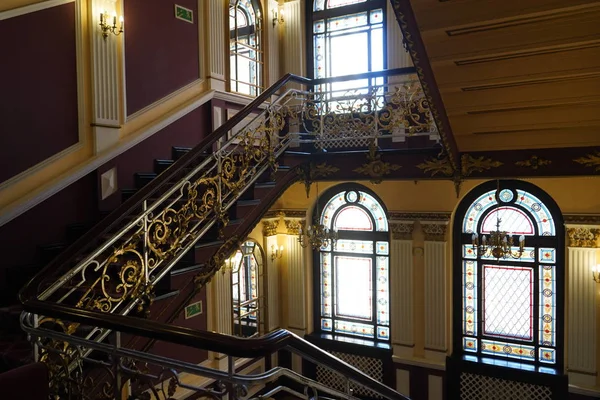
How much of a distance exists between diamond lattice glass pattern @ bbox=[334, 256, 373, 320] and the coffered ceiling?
340 centimetres

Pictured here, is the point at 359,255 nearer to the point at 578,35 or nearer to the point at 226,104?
the point at 226,104

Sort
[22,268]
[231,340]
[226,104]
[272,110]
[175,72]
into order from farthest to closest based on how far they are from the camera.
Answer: [226,104] → [175,72] → [272,110] → [22,268] → [231,340]

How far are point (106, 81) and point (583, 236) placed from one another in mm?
6127

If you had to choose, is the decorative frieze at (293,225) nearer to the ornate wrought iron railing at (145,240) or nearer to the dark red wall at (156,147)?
the dark red wall at (156,147)

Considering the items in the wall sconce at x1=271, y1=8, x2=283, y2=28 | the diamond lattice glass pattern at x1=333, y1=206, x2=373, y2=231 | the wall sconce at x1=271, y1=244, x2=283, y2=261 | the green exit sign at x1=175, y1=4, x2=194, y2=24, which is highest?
the wall sconce at x1=271, y1=8, x2=283, y2=28

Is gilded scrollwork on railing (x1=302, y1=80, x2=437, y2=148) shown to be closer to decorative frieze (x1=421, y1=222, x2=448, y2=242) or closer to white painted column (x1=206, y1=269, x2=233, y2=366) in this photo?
decorative frieze (x1=421, y1=222, x2=448, y2=242)

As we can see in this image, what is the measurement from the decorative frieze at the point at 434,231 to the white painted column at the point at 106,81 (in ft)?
14.7

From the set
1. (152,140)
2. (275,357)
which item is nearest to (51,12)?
(152,140)

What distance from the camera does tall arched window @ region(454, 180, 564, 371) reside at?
6949 mm

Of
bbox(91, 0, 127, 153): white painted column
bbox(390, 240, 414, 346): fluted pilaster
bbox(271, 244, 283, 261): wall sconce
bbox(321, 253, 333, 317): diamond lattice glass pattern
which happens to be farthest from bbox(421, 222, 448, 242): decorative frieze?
bbox(91, 0, 127, 153): white painted column

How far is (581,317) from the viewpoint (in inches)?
261

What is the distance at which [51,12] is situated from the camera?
4.78 m

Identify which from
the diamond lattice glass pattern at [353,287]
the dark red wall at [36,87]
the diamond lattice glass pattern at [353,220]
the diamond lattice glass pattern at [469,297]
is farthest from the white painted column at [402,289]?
the dark red wall at [36,87]

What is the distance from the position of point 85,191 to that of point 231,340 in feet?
12.3
